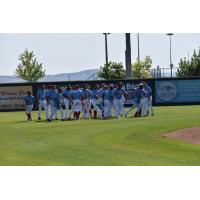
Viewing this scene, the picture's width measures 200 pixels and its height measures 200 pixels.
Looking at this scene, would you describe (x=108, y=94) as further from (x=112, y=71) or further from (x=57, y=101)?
(x=112, y=71)

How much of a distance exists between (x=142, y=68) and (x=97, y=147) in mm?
65775

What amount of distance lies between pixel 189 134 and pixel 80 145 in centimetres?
440

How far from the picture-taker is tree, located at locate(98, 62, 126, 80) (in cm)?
7144

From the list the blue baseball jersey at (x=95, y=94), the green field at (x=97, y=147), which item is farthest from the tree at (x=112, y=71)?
the green field at (x=97, y=147)

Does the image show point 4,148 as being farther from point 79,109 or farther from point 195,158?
point 79,109

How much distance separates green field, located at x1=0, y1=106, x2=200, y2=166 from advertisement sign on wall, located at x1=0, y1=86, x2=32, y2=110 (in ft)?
77.8

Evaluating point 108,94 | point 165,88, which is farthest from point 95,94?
point 165,88

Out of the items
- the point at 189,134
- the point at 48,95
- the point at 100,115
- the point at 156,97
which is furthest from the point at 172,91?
Result: the point at 189,134

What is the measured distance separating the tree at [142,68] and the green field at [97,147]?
55570mm

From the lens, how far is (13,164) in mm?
13414

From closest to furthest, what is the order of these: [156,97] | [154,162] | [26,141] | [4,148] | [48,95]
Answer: [154,162], [4,148], [26,141], [48,95], [156,97]

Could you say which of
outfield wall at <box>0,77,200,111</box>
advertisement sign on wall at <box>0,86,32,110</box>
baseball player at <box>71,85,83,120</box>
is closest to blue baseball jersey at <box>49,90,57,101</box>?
baseball player at <box>71,85,83,120</box>

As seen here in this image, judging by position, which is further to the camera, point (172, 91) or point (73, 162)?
point (172, 91)

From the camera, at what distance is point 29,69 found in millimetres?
74750
